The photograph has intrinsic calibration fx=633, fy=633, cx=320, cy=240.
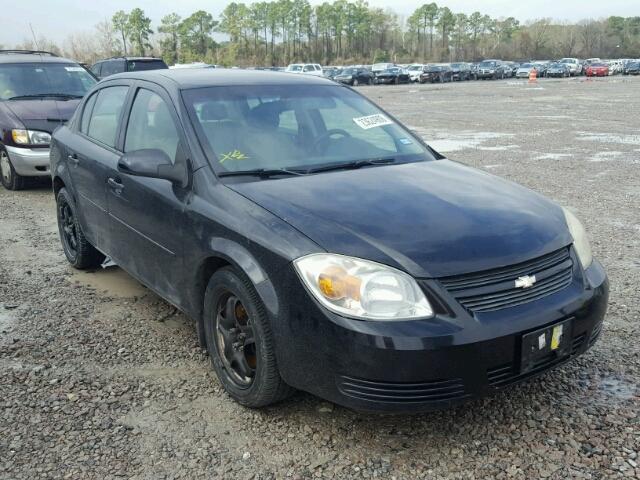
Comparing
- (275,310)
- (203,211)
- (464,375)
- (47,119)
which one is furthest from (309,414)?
(47,119)

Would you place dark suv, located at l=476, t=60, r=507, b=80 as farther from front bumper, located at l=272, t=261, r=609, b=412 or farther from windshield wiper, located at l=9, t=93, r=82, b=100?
front bumper, located at l=272, t=261, r=609, b=412

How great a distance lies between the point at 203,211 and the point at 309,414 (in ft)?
3.81

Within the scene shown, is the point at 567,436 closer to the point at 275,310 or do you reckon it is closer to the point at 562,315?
the point at 562,315

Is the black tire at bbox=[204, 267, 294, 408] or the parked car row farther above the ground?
the parked car row

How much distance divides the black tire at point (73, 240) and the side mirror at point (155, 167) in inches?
72.2

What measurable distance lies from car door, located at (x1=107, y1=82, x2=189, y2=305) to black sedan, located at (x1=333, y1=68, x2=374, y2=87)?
4682 cm

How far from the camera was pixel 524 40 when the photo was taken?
11969 cm

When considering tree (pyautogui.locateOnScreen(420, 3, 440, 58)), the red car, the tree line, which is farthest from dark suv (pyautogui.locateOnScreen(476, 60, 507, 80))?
tree (pyautogui.locateOnScreen(420, 3, 440, 58))

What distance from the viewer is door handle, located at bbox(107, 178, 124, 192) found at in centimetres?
410

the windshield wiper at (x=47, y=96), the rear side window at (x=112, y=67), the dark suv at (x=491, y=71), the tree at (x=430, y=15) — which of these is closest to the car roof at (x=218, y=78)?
the windshield wiper at (x=47, y=96)

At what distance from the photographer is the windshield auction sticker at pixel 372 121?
4.15 meters

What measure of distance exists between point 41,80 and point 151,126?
630cm

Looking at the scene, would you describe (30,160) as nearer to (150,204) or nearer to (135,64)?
(150,204)

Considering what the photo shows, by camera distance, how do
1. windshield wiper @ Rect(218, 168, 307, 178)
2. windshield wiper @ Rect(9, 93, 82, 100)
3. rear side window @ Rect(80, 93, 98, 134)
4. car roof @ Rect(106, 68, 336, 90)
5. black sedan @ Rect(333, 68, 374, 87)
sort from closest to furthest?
windshield wiper @ Rect(218, 168, 307, 178) → car roof @ Rect(106, 68, 336, 90) → rear side window @ Rect(80, 93, 98, 134) → windshield wiper @ Rect(9, 93, 82, 100) → black sedan @ Rect(333, 68, 374, 87)
